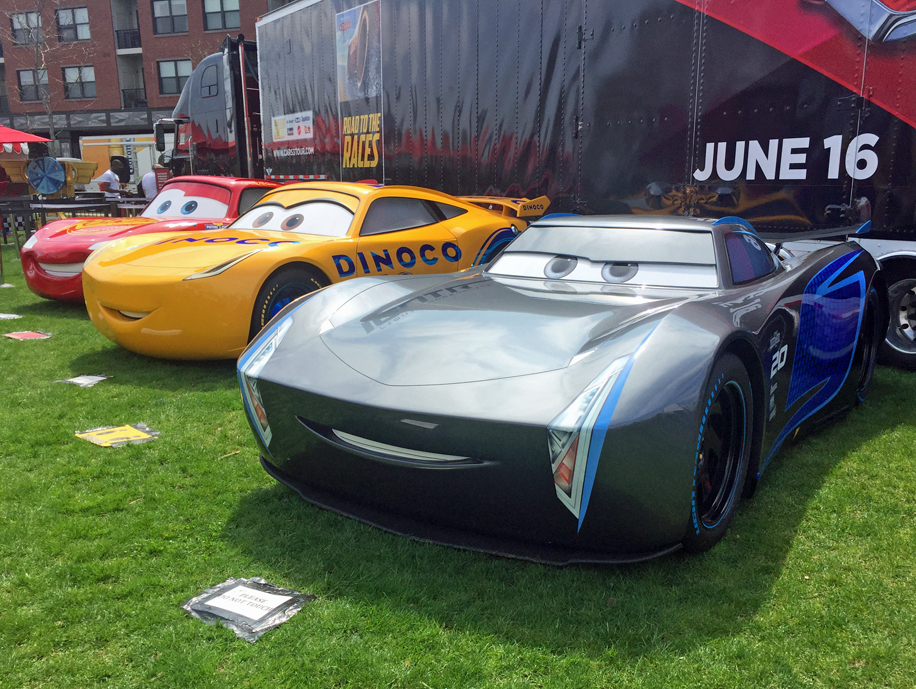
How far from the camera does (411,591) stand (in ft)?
7.45

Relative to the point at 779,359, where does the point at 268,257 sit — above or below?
above

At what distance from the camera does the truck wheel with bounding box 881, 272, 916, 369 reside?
4711 mm

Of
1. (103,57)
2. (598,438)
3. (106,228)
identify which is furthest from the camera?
(103,57)

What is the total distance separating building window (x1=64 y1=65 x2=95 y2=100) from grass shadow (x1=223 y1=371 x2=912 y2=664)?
39.3 m

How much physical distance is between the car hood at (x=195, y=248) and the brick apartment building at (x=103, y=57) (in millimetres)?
30868

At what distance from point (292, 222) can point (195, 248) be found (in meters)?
0.88

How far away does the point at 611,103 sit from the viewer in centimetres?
573

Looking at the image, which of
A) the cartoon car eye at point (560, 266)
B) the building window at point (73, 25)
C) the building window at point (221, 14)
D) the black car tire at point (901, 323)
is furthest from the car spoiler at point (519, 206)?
the building window at point (73, 25)

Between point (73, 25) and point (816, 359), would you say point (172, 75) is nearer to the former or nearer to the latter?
point (73, 25)

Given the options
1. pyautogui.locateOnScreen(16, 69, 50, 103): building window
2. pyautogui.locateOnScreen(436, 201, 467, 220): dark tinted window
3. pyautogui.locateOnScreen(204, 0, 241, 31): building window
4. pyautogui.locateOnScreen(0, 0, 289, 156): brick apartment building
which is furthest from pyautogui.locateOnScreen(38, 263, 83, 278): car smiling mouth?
pyautogui.locateOnScreen(16, 69, 50, 103): building window

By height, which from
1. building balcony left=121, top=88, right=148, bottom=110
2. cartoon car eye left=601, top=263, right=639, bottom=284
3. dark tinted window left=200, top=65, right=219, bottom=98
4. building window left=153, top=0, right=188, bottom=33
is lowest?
cartoon car eye left=601, top=263, right=639, bottom=284

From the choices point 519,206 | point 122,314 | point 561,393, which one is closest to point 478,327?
point 561,393

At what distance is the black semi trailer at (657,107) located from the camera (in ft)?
14.6

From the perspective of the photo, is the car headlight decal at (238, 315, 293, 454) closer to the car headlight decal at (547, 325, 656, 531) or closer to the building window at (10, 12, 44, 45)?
the car headlight decal at (547, 325, 656, 531)
